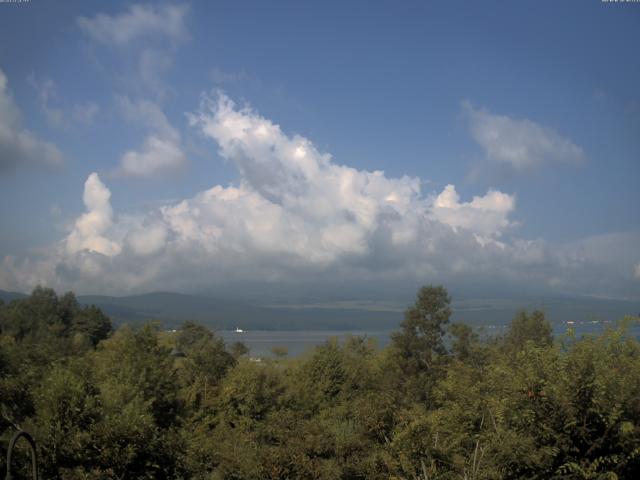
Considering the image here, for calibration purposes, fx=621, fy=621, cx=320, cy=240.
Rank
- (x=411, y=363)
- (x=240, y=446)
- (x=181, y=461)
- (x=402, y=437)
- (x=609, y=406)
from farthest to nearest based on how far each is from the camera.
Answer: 1. (x=411, y=363)
2. (x=240, y=446)
3. (x=181, y=461)
4. (x=402, y=437)
5. (x=609, y=406)

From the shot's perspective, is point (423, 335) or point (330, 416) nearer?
point (330, 416)

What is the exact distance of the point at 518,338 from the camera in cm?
6619

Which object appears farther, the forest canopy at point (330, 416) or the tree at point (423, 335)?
the tree at point (423, 335)

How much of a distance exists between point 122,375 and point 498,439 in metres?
26.3

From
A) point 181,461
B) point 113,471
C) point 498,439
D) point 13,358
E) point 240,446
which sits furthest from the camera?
point 13,358

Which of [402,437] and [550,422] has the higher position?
[550,422]

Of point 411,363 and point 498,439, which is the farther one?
point 411,363

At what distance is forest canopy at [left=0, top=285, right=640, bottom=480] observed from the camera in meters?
15.2

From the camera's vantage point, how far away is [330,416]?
145 ft

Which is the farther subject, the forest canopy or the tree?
the tree

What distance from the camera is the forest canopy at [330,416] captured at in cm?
A: 1522

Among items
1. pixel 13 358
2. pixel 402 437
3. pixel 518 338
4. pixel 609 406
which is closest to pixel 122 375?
pixel 13 358

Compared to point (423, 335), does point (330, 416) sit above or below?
below

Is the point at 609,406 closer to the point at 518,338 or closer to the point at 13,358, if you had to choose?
the point at 13,358
